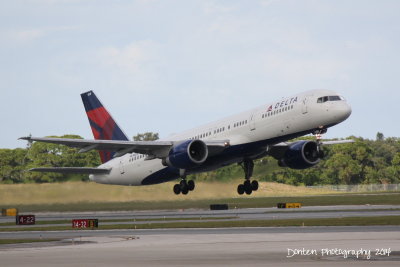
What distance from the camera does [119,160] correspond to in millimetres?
70000

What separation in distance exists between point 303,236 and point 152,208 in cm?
4446

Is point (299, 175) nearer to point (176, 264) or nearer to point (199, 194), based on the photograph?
point (199, 194)

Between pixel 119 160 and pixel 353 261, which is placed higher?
pixel 119 160

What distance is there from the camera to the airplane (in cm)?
5144

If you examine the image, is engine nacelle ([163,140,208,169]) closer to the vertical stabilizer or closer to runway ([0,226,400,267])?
runway ([0,226,400,267])

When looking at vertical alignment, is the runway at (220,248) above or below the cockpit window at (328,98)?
below

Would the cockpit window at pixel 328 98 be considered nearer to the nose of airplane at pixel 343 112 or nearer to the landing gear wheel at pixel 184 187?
the nose of airplane at pixel 343 112

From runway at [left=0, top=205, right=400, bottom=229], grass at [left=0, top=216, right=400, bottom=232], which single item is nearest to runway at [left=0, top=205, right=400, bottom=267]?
grass at [left=0, top=216, right=400, bottom=232]

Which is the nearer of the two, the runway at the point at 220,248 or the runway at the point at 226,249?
the runway at the point at 226,249

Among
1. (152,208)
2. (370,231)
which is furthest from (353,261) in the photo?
(152,208)

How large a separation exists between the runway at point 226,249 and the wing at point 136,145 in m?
9.44

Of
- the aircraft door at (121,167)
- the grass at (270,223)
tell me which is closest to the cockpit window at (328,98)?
the grass at (270,223)

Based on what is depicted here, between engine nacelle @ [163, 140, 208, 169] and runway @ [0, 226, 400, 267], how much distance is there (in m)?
8.06

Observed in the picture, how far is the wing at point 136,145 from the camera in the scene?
56.5m
